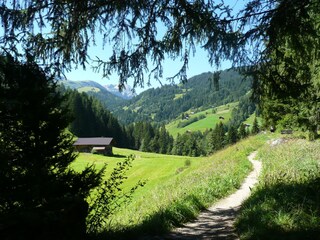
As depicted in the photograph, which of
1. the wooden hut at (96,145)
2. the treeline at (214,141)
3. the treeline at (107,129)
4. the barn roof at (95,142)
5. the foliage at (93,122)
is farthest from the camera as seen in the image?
the treeline at (214,141)

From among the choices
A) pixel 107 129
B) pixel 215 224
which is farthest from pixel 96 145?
pixel 215 224

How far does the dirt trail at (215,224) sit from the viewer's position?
7723 mm

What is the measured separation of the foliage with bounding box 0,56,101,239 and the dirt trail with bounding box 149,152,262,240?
7.70 feet

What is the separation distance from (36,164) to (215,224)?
16.3ft

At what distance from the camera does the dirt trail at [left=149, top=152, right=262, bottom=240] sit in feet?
25.3

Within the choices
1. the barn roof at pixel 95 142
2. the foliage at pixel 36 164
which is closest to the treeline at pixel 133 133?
the barn roof at pixel 95 142

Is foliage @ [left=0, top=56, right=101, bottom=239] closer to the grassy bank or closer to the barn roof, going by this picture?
the grassy bank

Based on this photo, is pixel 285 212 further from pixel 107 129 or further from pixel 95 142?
pixel 107 129

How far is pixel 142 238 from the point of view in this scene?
24.3 ft

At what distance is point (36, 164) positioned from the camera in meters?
6.80

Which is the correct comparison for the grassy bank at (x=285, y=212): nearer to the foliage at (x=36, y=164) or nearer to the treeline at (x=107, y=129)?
the foliage at (x=36, y=164)

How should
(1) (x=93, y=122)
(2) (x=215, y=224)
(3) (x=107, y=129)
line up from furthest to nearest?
(3) (x=107, y=129) → (1) (x=93, y=122) → (2) (x=215, y=224)

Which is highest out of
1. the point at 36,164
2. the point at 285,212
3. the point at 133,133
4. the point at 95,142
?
the point at 36,164

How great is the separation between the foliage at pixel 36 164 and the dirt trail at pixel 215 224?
2.35m
